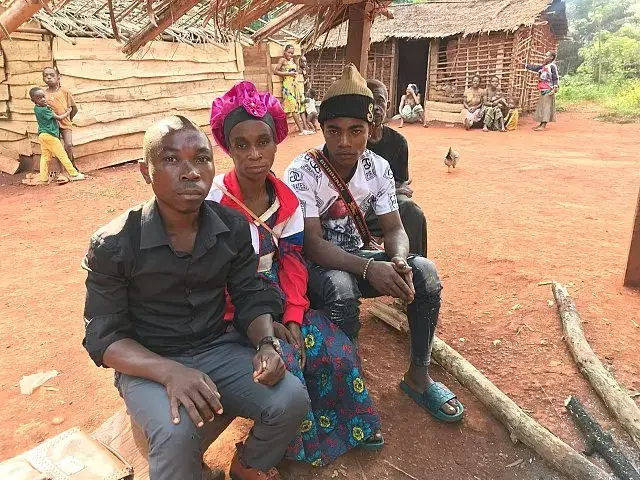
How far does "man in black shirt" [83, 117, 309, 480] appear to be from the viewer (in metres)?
1.62

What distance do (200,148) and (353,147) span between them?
0.91m

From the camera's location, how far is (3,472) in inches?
59.2

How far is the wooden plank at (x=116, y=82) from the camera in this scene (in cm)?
855

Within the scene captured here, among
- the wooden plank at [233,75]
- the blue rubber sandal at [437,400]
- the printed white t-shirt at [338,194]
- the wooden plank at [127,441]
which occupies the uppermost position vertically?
the wooden plank at [233,75]

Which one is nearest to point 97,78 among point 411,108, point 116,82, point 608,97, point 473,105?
point 116,82

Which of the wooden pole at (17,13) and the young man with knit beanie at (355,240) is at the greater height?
the wooden pole at (17,13)

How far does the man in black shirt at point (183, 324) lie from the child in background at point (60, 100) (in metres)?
7.32

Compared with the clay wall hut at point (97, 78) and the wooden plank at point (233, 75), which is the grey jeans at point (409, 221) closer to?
the clay wall hut at point (97, 78)

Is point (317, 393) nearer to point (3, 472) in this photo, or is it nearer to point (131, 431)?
point (131, 431)

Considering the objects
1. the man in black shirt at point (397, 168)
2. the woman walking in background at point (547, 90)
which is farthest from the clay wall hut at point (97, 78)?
the woman walking in background at point (547, 90)

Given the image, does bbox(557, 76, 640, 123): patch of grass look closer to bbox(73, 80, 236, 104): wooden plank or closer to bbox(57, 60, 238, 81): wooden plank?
bbox(73, 80, 236, 104): wooden plank

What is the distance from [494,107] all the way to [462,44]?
2.63 m

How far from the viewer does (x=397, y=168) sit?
3.37 meters

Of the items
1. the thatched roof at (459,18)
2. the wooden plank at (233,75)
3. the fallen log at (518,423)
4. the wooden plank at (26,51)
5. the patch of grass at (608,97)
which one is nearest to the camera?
the fallen log at (518,423)
